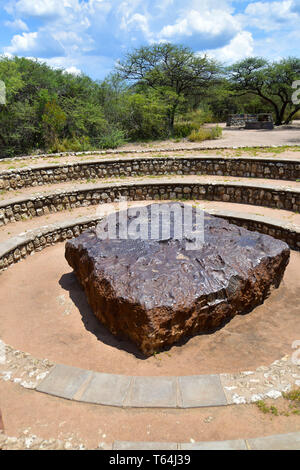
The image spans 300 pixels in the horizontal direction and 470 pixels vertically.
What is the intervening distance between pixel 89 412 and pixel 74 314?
2294mm

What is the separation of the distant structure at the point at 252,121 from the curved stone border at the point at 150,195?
20364 millimetres

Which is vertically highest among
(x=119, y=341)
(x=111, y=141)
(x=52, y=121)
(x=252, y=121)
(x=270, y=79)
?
(x=270, y=79)

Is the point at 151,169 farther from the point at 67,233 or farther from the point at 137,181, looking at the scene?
the point at 67,233

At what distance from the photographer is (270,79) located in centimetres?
3189

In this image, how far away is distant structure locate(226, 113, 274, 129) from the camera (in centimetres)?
2780

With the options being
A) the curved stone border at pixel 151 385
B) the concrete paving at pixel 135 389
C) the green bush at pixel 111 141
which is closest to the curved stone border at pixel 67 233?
the curved stone border at pixel 151 385

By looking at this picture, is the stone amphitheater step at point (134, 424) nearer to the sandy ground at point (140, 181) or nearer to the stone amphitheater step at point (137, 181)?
the stone amphitheater step at point (137, 181)

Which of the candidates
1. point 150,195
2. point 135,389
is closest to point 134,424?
point 135,389

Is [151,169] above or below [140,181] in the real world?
above

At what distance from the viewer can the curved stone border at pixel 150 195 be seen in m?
9.22

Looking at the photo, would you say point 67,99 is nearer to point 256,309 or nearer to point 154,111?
point 154,111

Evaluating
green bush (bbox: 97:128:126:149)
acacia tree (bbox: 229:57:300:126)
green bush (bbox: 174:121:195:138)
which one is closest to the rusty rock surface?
green bush (bbox: 97:128:126:149)

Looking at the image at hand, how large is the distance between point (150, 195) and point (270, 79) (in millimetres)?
27915

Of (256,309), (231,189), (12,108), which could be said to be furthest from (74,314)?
(12,108)
